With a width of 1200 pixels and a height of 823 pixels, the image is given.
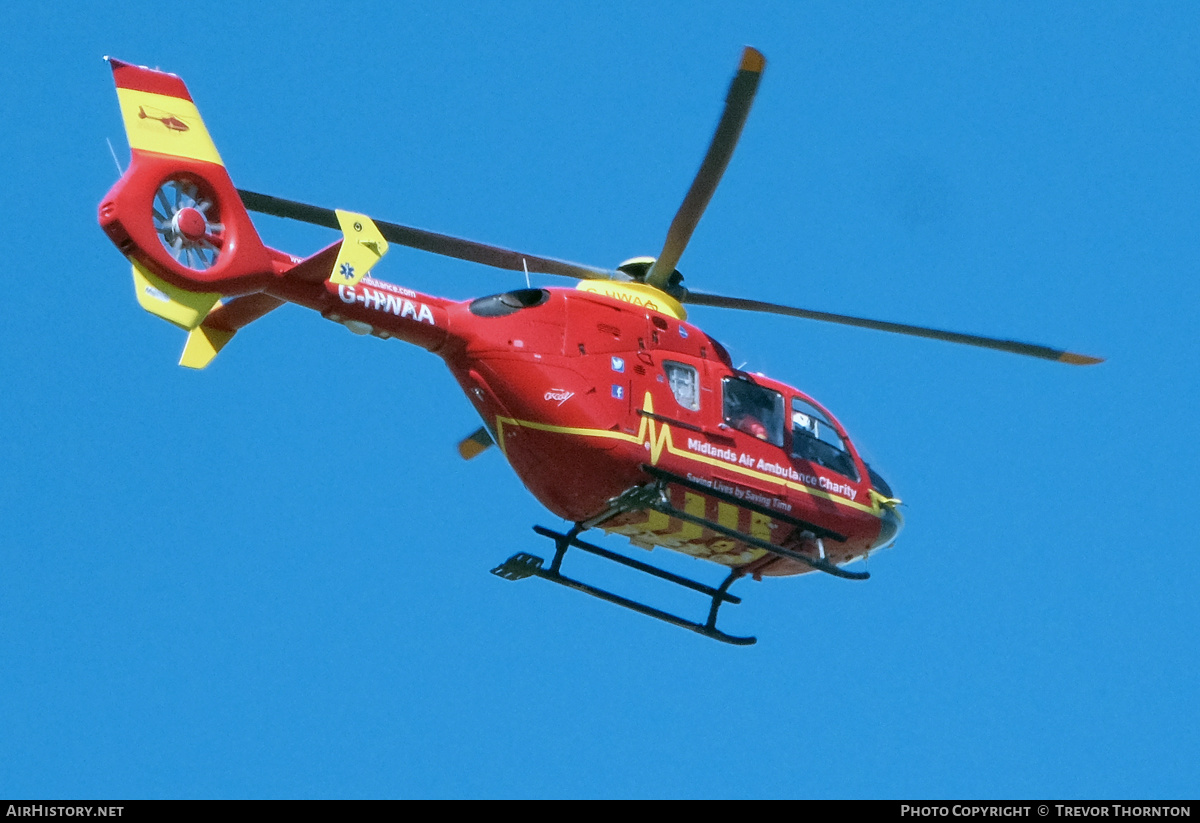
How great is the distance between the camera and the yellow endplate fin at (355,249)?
A: 1484cm

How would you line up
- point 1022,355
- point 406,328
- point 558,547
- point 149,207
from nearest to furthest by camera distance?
point 149,207, point 406,328, point 558,547, point 1022,355

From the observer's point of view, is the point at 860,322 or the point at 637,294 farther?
the point at 860,322

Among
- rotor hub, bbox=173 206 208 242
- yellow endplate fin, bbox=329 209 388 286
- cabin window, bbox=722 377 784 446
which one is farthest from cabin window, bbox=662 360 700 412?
rotor hub, bbox=173 206 208 242

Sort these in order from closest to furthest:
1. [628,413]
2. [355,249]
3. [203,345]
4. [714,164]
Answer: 1. [355,249]
2. [203,345]
3. [628,413]
4. [714,164]

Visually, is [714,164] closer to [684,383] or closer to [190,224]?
[684,383]

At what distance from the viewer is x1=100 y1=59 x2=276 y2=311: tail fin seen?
14.1 m

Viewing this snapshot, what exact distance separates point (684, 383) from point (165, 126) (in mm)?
5322

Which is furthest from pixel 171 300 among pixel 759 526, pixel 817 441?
pixel 817 441

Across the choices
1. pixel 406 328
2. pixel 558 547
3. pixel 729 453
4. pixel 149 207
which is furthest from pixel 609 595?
pixel 149 207

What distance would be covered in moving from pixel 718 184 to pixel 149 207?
17.3ft

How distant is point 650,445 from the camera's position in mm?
16141

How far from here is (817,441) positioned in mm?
17828

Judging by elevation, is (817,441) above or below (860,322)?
below
